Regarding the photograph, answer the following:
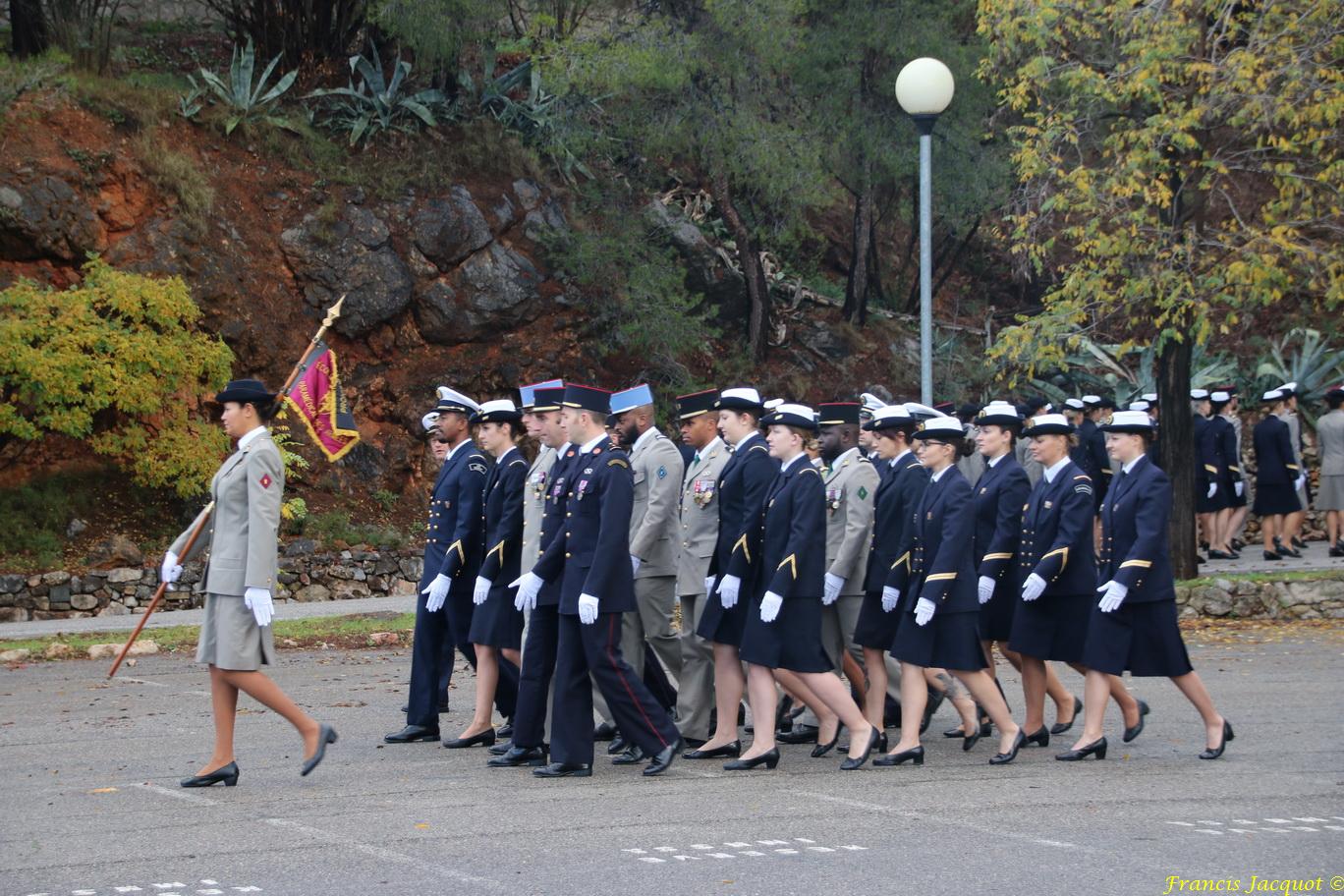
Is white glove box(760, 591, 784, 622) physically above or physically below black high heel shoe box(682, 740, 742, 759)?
above

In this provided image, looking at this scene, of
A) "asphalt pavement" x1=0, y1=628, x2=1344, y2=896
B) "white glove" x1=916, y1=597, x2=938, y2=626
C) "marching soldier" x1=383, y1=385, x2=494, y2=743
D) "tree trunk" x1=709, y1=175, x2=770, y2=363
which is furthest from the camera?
"tree trunk" x1=709, y1=175, x2=770, y2=363

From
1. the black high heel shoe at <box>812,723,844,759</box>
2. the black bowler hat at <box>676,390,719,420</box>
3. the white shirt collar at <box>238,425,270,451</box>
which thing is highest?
the black bowler hat at <box>676,390,719,420</box>

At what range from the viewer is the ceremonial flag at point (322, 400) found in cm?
1070

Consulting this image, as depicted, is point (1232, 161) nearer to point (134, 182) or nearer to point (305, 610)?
point (305, 610)

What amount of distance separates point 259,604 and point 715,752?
279cm

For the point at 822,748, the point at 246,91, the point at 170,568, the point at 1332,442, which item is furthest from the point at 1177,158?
the point at 246,91

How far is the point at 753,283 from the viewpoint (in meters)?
24.5

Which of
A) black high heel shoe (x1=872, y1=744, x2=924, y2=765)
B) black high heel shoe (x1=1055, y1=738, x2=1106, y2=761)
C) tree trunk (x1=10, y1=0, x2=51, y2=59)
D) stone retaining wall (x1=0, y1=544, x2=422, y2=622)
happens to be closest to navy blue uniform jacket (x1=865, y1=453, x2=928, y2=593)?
black high heel shoe (x1=872, y1=744, x2=924, y2=765)

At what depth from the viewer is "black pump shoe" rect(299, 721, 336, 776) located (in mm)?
8094

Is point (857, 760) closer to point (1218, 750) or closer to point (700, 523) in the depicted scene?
point (700, 523)

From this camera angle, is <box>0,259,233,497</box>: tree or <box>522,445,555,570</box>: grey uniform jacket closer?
<box>522,445,555,570</box>: grey uniform jacket

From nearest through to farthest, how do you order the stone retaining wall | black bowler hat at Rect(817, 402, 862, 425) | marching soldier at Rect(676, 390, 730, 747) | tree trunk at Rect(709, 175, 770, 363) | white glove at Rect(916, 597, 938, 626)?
white glove at Rect(916, 597, 938, 626) → marching soldier at Rect(676, 390, 730, 747) → black bowler hat at Rect(817, 402, 862, 425) → the stone retaining wall → tree trunk at Rect(709, 175, 770, 363)

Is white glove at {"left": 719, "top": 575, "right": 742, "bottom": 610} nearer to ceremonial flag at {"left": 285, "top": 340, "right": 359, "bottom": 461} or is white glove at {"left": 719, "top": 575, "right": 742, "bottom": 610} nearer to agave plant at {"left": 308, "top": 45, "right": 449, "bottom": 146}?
ceremonial flag at {"left": 285, "top": 340, "right": 359, "bottom": 461}

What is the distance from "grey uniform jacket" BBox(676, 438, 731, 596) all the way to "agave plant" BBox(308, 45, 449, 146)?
1453 centimetres
